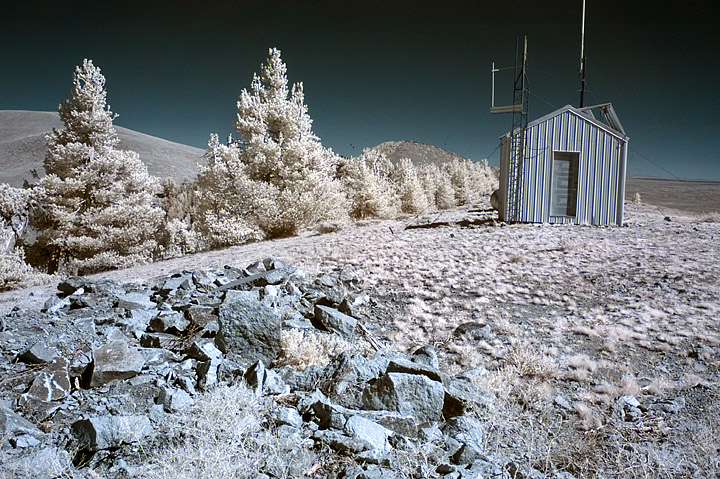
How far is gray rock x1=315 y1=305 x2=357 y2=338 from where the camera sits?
5070 mm

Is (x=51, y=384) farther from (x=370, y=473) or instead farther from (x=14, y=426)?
(x=370, y=473)

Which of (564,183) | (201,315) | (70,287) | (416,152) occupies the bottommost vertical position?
(201,315)

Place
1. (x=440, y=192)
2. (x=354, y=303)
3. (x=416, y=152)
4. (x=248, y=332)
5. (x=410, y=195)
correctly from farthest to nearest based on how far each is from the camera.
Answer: (x=416, y=152) < (x=440, y=192) < (x=410, y=195) < (x=354, y=303) < (x=248, y=332)

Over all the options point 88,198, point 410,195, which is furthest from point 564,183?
point 410,195

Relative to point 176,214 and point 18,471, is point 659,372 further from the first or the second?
point 176,214

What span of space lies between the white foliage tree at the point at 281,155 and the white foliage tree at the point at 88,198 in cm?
505

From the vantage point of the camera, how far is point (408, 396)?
10.8ft

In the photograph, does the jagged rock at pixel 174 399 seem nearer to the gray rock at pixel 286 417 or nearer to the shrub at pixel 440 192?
the gray rock at pixel 286 417

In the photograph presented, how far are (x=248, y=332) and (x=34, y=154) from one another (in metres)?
79.3

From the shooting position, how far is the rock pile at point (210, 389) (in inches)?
101

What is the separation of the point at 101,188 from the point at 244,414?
16.1 metres

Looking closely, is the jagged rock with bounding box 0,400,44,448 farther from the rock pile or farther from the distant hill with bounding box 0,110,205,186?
the distant hill with bounding box 0,110,205,186

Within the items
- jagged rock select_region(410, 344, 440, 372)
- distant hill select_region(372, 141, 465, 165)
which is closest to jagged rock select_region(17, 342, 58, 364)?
jagged rock select_region(410, 344, 440, 372)

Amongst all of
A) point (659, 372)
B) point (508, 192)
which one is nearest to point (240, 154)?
point (508, 192)
